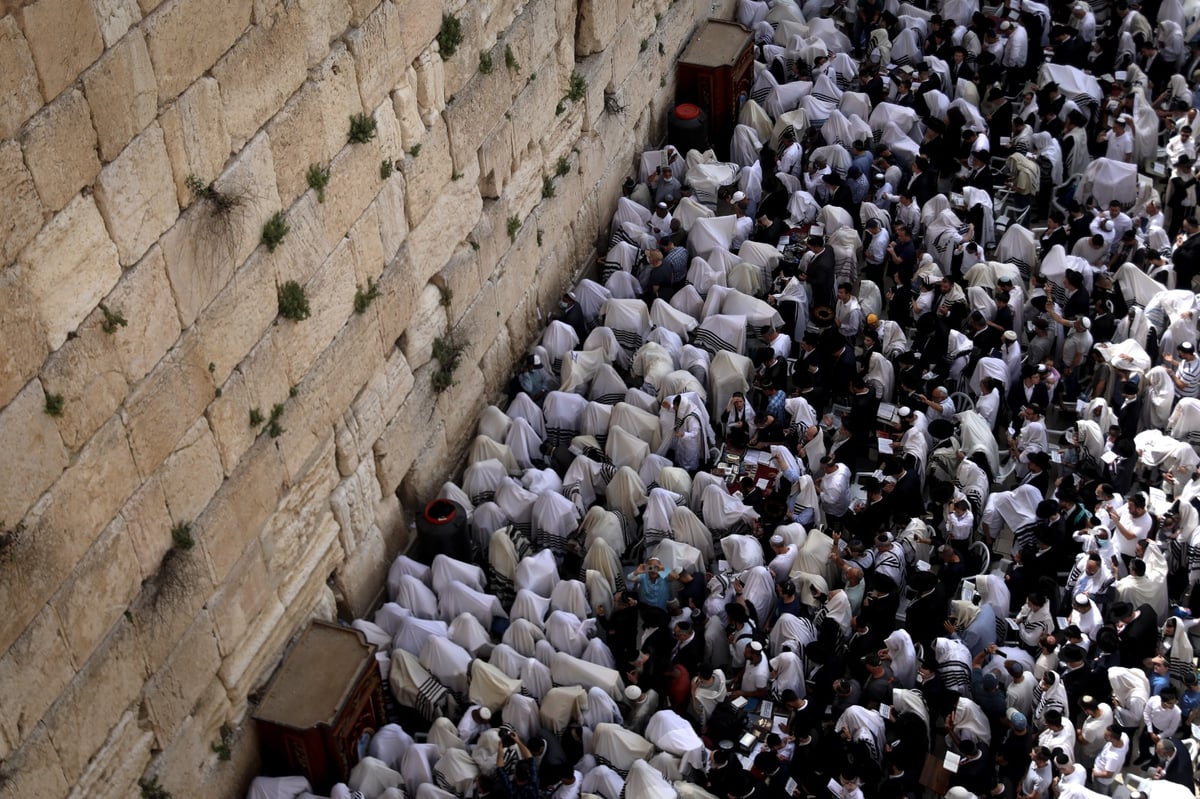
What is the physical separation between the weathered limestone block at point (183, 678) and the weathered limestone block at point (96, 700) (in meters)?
0.30

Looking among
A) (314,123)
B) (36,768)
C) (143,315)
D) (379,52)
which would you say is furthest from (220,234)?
(36,768)

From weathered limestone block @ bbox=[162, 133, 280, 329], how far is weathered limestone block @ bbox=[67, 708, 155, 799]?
10.1 ft

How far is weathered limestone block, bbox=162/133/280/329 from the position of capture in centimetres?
1043

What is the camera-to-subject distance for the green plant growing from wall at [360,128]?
40.5 ft

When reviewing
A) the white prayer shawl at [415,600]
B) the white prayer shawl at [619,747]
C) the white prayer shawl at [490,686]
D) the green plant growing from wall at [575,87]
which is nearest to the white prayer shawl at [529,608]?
the white prayer shawl at [490,686]

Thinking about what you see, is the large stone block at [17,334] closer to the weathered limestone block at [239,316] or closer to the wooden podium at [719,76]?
the weathered limestone block at [239,316]

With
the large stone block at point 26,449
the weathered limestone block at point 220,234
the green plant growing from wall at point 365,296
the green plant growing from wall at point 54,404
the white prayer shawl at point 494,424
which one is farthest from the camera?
the white prayer shawl at point 494,424

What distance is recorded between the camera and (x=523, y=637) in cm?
1313

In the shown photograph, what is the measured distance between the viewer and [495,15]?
48.2 feet

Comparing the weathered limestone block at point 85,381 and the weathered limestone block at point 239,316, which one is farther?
the weathered limestone block at point 239,316

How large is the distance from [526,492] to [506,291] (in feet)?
8.98

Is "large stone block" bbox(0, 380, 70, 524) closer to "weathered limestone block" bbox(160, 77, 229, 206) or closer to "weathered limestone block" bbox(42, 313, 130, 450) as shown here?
"weathered limestone block" bbox(42, 313, 130, 450)

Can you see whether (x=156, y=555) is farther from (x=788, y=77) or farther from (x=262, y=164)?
(x=788, y=77)

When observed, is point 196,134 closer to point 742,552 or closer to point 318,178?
point 318,178
